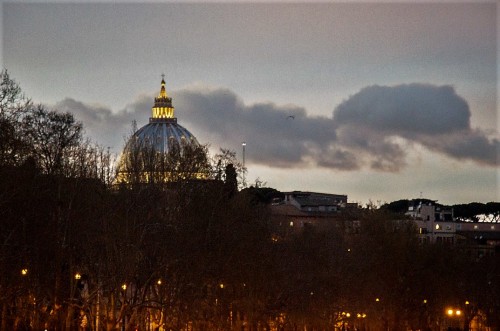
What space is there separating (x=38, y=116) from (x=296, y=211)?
74.5 m

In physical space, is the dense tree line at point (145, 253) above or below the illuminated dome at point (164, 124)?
below

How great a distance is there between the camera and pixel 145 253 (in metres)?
50.8

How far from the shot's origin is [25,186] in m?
45.4

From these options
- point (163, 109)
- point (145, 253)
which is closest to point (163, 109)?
point (163, 109)

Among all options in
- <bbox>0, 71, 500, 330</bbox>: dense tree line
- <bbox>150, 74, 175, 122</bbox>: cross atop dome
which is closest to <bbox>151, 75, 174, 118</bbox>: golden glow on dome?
<bbox>150, 74, 175, 122</bbox>: cross atop dome

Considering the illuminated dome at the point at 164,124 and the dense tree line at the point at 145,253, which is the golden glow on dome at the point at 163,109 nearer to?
the illuminated dome at the point at 164,124

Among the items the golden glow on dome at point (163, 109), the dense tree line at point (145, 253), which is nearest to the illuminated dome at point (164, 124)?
the golden glow on dome at point (163, 109)

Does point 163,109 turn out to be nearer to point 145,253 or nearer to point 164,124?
point 164,124

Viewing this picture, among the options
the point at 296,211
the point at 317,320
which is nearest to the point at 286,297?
the point at 317,320

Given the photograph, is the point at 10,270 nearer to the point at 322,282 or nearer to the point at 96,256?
the point at 96,256

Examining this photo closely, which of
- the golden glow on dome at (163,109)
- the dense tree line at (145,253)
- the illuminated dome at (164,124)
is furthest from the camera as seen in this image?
the golden glow on dome at (163,109)

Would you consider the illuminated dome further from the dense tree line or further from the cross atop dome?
the dense tree line

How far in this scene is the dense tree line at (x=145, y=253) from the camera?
156 ft

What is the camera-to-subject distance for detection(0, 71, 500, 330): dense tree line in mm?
47500
